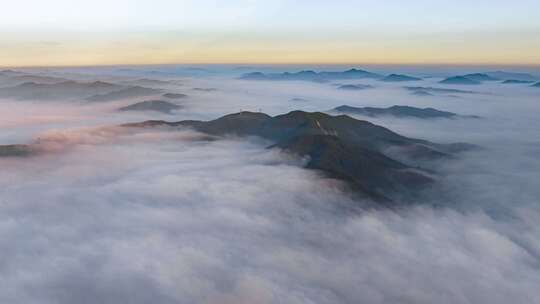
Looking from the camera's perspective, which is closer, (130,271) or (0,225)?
(130,271)

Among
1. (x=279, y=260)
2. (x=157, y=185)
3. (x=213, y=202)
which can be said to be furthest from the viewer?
(x=157, y=185)

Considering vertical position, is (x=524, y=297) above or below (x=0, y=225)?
below

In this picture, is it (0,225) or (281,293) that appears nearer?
(281,293)

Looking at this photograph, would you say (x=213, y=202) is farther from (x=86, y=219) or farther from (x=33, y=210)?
(x=33, y=210)

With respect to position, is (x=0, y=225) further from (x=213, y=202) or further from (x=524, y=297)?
(x=524, y=297)

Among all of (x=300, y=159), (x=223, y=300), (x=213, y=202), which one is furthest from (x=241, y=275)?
(x=300, y=159)

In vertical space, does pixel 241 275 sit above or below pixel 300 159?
below

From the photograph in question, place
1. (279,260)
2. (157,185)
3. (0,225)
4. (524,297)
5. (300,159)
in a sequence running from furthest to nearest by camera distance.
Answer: (300,159) < (157,185) < (0,225) < (279,260) < (524,297)

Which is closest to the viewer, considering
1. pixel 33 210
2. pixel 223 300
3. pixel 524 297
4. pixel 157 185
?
pixel 223 300

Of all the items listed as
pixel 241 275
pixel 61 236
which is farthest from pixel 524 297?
pixel 61 236
